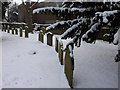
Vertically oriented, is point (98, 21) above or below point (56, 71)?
above

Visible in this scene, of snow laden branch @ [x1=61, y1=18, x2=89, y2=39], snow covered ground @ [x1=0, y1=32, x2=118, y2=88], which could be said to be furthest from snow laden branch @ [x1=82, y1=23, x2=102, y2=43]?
snow covered ground @ [x1=0, y1=32, x2=118, y2=88]

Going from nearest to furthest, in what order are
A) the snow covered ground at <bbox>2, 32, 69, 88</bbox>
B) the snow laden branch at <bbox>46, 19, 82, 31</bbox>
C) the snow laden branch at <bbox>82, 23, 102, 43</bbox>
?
the snow laden branch at <bbox>82, 23, 102, 43</bbox> < the snow laden branch at <bbox>46, 19, 82, 31</bbox> < the snow covered ground at <bbox>2, 32, 69, 88</bbox>

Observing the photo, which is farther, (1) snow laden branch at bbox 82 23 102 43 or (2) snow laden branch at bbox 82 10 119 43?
(1) snow laden branch at bbox 82 23 102 43

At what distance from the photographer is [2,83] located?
7.39m

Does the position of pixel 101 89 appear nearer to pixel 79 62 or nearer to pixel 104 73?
pixel 104 73

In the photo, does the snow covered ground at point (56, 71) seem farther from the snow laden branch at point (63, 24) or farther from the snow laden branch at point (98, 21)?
the snow laden branch at point (63, 24)

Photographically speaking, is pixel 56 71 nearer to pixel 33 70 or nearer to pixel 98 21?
pixel 33 70

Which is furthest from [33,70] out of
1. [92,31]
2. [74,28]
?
[92,31]

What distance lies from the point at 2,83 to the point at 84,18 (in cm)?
292

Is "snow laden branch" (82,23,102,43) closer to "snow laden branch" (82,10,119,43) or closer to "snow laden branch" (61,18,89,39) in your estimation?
"snow laden branch" (82,10,119,43)


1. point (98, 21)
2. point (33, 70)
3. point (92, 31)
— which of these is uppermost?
point (98, 21)

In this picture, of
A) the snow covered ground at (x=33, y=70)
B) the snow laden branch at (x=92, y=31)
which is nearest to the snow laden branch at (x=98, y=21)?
the snow laden branch at (x=92, y=31)

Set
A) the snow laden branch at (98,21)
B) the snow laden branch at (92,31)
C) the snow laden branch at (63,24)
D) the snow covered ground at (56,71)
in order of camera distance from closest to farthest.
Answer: the snow laden branch at (98,21) < the snow laden branch at (92,31) < the snow laden branch at (63,24) < the snow covered ground at (56,71)

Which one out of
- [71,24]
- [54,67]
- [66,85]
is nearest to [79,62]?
[54,67]
